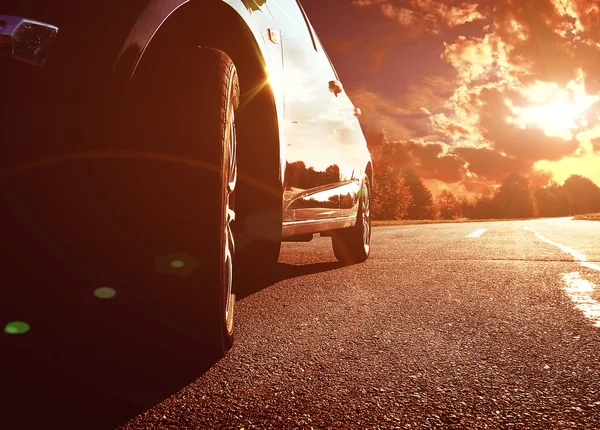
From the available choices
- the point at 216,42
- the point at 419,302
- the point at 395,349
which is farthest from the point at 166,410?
the point at 419,302

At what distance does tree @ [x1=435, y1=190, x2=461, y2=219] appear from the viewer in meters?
146

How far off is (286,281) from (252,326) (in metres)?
1.46

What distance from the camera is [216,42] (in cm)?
241

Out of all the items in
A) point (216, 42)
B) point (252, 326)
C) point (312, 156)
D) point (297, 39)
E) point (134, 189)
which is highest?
point (297, 39)

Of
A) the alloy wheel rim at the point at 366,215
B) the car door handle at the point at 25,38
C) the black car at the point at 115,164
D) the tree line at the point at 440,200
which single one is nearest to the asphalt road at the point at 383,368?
the black car at the point at 115,164

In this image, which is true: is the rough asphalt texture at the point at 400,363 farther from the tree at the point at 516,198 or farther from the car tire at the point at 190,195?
the tree at the point at 516,198

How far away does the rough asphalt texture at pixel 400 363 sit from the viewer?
145 cm

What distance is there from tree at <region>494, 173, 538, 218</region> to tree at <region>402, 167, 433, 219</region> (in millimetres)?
81535

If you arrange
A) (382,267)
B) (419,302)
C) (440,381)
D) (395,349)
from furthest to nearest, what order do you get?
(382,267), (419,302), (395,349), (440,381)

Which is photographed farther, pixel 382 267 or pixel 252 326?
pixel 382 267

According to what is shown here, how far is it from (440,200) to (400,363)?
15910 cm

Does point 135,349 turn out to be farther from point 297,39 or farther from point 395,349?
point 297,39

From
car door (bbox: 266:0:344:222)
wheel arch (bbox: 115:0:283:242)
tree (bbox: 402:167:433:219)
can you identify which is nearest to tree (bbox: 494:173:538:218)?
tree (bbox: 402:167:433:219)

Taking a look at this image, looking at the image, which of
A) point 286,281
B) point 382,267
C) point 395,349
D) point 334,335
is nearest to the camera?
point 395,349
